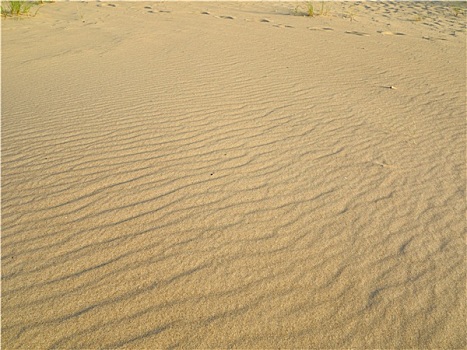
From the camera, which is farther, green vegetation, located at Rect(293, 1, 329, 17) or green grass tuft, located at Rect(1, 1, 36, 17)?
green vegetation, located at Rect(293, 1, 329, 17)

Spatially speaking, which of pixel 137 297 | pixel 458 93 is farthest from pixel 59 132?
pixel 458 93

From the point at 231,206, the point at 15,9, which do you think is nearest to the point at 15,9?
the point at 15,9

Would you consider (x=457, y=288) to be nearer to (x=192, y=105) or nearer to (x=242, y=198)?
(x=242, y=198)

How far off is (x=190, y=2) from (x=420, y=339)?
13280mm

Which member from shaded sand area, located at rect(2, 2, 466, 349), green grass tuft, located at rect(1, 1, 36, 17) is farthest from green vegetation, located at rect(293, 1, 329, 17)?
green grass tuft, located at rect(1, 1, 36, 17)

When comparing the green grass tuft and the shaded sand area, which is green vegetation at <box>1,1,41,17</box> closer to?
the green grass tuft

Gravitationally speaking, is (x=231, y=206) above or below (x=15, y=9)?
below

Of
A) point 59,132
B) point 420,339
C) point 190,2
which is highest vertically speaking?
point 190,2

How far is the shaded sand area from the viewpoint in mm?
2023

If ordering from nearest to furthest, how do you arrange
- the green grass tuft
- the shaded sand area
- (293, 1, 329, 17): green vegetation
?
the shaded sand area, the green grass tuft, (293, 1, 329, 17): green vegetation

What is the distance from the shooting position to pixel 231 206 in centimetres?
289

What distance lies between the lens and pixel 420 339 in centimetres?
196

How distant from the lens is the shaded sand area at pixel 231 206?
6.64 feet

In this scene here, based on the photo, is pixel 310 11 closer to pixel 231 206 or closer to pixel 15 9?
pixel 15 9
